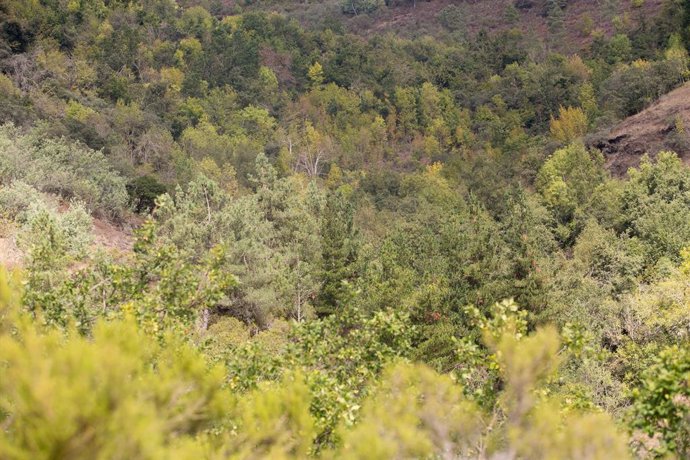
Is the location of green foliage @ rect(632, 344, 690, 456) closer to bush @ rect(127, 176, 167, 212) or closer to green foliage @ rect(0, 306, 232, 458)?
green foliage @ rect(0, 306, 232, 458)

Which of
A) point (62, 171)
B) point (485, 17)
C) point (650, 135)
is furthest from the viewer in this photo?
point (485, 17)

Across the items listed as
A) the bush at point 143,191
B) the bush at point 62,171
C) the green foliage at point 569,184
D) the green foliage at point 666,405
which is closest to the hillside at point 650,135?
the green foliage at point 569,184

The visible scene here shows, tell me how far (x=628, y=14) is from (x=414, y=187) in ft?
223

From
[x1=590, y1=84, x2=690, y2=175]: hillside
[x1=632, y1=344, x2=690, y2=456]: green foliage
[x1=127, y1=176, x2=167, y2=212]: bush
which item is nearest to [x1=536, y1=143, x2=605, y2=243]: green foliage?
[x1=590, y1=84, x2=690, y2=175]: hillside

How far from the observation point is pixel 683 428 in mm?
6988

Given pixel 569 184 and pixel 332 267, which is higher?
pixel 332 267

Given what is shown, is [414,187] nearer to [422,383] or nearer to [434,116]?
[434,116]

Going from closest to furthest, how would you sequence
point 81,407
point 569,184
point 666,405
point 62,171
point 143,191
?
point 81,407 < point 666,405 < point 62,171 < point 143,191 < point 569,184

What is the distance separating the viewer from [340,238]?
32531 millimetres

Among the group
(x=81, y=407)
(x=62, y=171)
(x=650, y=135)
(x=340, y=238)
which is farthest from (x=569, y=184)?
(x=81, y=407)

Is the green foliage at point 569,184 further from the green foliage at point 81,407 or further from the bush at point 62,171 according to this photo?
the green foliage at point 81,407

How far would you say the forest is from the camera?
20.0 feet

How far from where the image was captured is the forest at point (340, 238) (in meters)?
6.08

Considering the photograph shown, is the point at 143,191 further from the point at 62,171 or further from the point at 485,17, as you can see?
the point at 485,17
